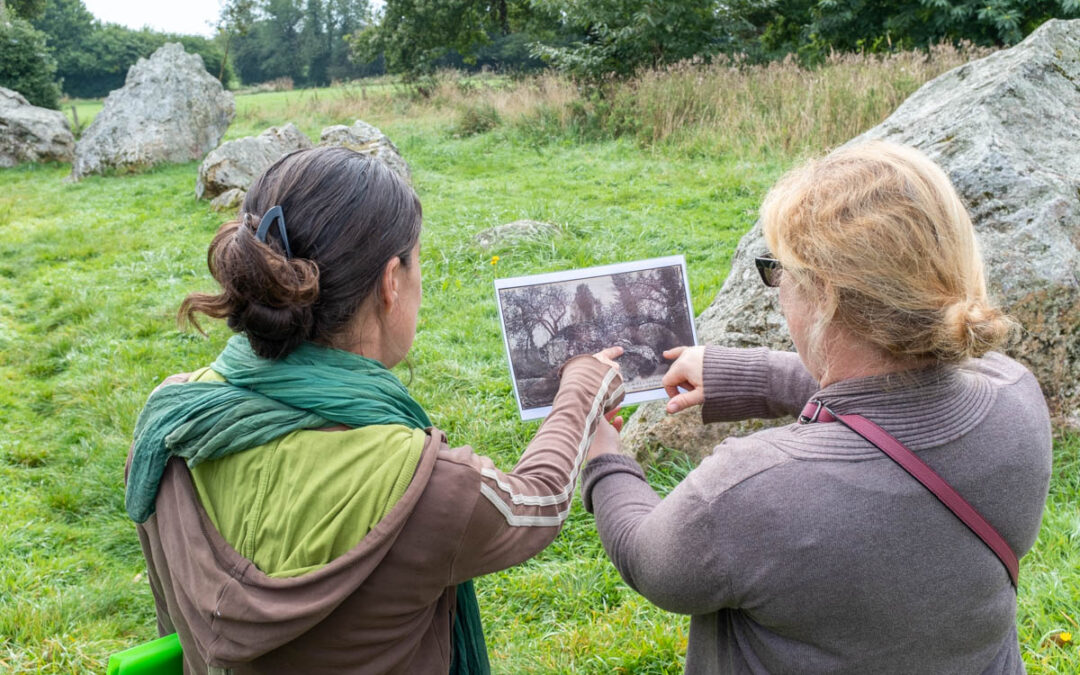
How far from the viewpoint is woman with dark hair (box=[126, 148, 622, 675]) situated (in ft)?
4.66

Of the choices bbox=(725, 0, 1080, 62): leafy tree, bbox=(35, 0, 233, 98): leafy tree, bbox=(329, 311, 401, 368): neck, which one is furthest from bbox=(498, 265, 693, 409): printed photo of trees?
bbox=(35, 0, 233, 98): leafy tree

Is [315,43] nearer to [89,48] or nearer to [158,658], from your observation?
[89,48]

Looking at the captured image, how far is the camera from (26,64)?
20.8 metres

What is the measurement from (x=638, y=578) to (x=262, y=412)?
0.78 metres

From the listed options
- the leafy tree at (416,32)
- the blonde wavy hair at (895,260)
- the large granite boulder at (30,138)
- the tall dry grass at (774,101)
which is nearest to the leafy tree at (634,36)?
the tall dry grass at (774,101)

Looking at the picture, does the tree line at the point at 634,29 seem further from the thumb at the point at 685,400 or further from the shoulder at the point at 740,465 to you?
the shoulder at the point at 740,465

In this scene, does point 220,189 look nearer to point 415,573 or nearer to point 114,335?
point 114,335

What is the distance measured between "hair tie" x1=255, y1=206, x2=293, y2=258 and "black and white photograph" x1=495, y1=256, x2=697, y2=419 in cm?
87

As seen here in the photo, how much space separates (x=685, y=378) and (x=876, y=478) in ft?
3.35

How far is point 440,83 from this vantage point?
937 inches

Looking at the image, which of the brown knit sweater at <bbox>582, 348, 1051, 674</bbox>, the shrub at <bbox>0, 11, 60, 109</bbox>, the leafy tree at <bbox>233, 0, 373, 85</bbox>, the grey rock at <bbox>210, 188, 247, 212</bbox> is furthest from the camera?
the leafy tree at <bbox>233, 0, 373, 85</bbox>

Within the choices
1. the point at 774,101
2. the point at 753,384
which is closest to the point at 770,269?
the point at 753,384

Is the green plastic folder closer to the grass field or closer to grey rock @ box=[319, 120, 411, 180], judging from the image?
the grass field

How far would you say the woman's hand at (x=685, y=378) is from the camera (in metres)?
2.31
